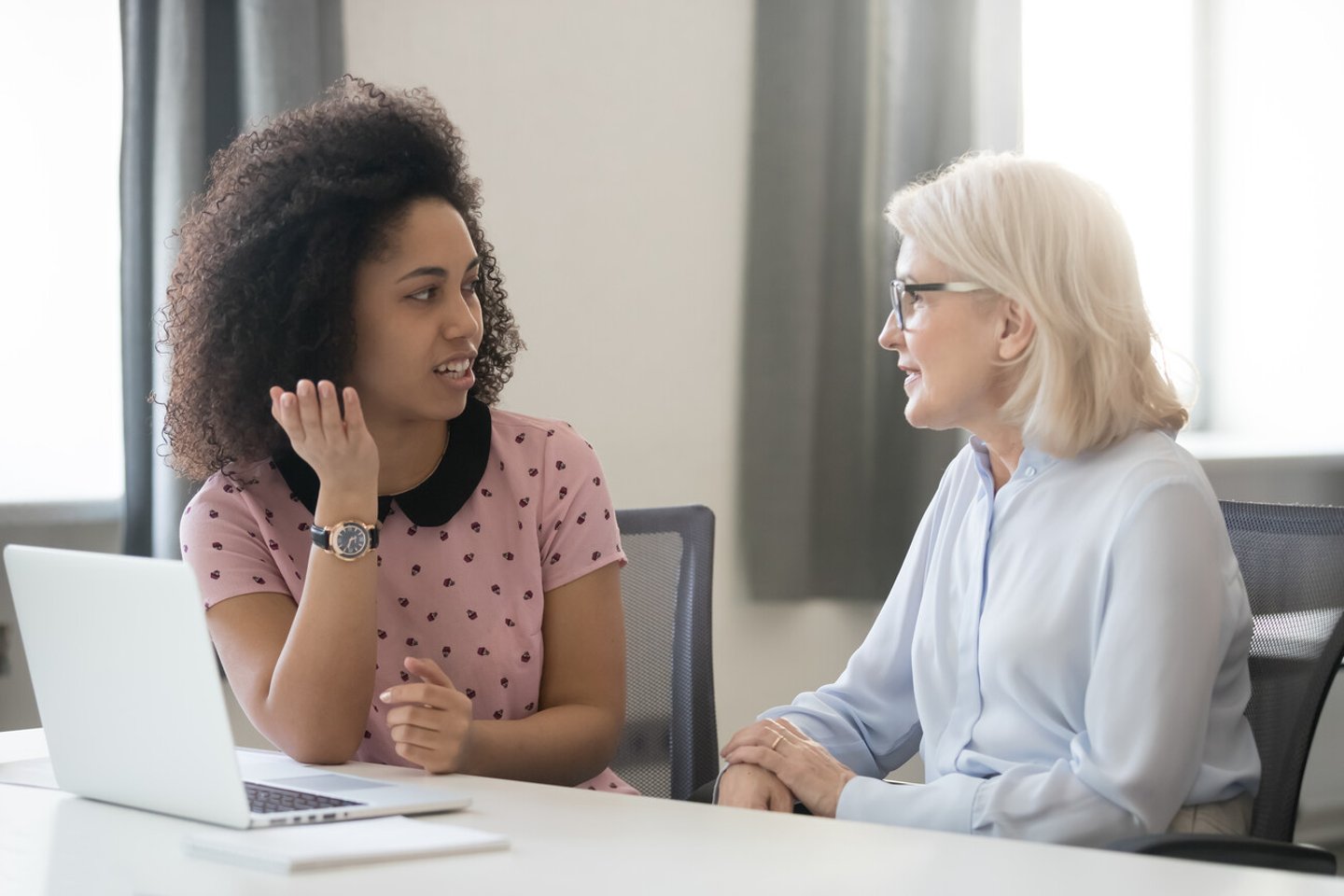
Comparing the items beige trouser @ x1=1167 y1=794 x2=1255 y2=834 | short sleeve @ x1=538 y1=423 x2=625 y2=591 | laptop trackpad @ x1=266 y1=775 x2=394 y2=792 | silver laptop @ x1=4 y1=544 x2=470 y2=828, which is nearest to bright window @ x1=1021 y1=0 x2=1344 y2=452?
short sleeve @ x1=538 y1=423 x2=625 y2=591

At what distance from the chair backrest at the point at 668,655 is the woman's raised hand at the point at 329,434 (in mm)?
509

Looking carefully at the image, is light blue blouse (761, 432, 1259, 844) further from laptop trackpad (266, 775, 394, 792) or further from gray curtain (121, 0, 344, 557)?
gray curtain (121, 0, 344, 557)

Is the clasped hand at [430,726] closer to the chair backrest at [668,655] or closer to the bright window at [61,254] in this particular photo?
the chair backrest at [668,655]

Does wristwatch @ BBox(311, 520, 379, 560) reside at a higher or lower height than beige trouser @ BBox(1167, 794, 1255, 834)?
higher

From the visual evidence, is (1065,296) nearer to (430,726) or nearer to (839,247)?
(430,726)

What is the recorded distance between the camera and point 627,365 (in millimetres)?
3426

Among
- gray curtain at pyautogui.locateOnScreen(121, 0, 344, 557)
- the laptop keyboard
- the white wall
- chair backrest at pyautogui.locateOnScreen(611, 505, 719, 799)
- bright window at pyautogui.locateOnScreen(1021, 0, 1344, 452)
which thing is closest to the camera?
the laptop keyboard

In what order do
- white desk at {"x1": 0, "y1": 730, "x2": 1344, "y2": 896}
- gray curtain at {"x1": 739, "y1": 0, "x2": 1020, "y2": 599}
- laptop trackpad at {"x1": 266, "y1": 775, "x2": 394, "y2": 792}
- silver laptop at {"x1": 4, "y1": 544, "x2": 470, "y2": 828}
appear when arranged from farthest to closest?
1. gray curtain at {"x1": 739, "y1": 0, "x2": 1020, "y2": 599}
2. laptop trackpad at {"x1": 266, "y1": 775, "x2": 394, "y2": 792}
3. silver laptop at {"x1": 4, "y1": 544, "x2": 470, "y2": 828}
4. white desk at {"x1": 0, "y1": 730, "x2": 1344, "y2": 896}

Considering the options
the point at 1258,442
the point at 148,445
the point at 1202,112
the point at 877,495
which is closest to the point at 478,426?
the point at 148,445

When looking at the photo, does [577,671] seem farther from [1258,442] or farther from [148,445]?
[1258,442]

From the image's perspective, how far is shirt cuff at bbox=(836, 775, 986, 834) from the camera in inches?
59.9

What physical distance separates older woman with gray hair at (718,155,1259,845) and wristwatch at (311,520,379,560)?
0.49 m

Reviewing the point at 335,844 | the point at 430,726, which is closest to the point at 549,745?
the point at 430,726

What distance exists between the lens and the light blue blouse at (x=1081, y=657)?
146 centimetres
